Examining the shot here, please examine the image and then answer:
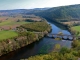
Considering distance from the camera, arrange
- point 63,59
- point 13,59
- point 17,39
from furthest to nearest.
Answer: point 17,39 → point 13,59 → point 63,59

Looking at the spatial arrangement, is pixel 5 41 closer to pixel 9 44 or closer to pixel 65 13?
pixel 9 44

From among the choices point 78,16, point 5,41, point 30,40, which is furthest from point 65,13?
point 5,41

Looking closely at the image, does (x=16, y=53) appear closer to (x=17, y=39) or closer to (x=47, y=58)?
(x=17, y=39)

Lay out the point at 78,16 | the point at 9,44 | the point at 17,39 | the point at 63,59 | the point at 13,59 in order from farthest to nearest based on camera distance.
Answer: the point at 78,16, the point at 17,39, the point at 9,44, the point at 13,59, the point at 63,59

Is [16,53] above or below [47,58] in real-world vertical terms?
below

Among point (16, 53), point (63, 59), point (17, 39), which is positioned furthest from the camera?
point (17, 39)

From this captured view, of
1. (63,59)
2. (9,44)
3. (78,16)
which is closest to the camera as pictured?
(63,59)

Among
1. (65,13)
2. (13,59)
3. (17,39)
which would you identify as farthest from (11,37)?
(65,13)

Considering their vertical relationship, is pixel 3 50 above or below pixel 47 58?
below

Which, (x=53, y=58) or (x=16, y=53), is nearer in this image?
(x=53, y=58)
